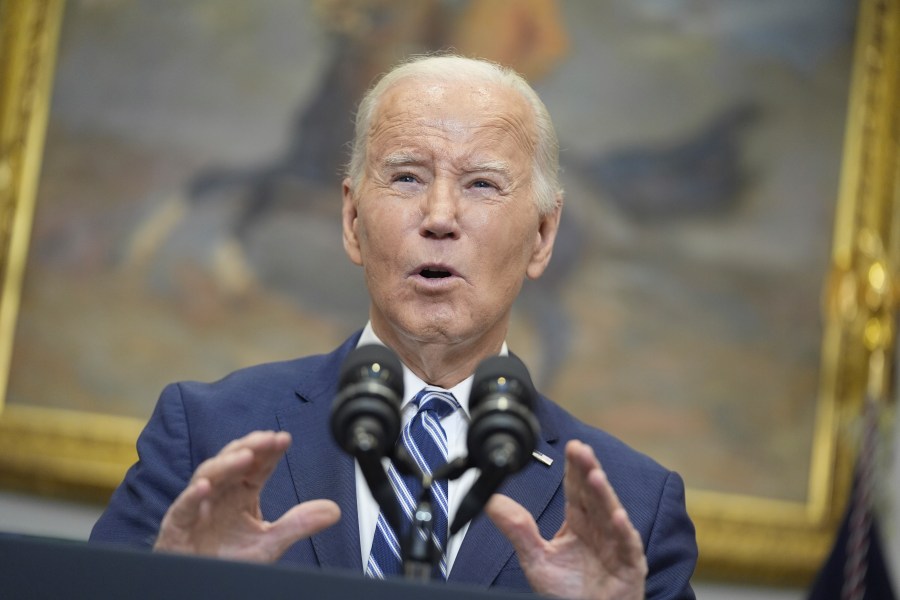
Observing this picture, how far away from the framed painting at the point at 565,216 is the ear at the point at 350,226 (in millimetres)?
2034

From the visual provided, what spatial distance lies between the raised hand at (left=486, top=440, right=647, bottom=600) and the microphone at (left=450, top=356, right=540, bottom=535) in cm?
28

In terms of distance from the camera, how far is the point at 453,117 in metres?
2.96

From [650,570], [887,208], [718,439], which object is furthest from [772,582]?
[650,570]

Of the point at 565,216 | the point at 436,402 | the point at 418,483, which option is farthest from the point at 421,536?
the point at 565,216

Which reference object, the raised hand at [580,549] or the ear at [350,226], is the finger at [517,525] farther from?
the ear at [350,226]

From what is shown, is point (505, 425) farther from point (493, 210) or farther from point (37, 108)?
point (37, 108)

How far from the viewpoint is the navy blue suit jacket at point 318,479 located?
103 inches

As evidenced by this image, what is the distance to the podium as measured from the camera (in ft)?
5.35

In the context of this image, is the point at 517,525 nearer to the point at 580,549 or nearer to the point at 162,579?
the point at 580,549

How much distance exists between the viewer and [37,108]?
17.4ft

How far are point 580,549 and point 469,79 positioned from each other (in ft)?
4.33

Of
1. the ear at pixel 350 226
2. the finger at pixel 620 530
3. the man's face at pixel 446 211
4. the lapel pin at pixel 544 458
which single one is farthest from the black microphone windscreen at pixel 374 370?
the ear at pixel 350 226

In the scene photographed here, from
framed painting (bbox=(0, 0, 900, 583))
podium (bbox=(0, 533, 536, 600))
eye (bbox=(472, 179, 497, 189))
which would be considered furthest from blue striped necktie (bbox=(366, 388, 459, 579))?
framed painting (bbox=(0, 0, 900, 583))

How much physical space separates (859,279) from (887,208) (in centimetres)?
38
